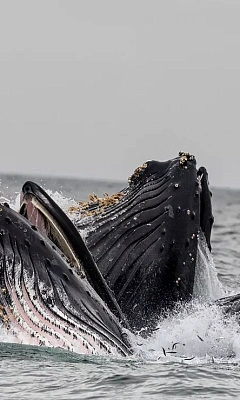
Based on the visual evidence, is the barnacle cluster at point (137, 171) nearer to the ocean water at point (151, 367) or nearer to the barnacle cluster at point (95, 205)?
the barnacle cluster at point (95, 205)

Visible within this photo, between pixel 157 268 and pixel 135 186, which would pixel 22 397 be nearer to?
pixel 157 268

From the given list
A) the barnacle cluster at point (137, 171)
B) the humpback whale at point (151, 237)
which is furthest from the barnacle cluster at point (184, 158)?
the barnacle cluster at point (137, 171)

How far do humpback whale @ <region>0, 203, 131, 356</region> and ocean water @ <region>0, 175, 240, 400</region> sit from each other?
16cm

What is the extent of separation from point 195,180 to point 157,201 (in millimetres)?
535

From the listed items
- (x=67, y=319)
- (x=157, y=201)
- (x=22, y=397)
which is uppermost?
(x=157, y=201)

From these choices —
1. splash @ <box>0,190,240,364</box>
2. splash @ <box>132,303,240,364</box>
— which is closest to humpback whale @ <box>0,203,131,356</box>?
splash @ <box>0,190,240,364</box>

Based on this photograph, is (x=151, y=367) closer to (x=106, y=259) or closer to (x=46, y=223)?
(x=46, y=223)

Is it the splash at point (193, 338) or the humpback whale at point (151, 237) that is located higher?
the humpback whale at point (151, 237)

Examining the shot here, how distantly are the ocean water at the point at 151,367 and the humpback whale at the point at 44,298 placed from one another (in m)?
0.16

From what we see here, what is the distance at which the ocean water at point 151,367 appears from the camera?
8992mm

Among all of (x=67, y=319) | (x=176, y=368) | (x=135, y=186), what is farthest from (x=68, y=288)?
(x=135, y=186)

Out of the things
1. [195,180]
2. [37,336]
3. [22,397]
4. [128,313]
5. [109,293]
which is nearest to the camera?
[22,397]

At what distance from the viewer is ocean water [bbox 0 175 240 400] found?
899 centimetres

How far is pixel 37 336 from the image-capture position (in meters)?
9.86
